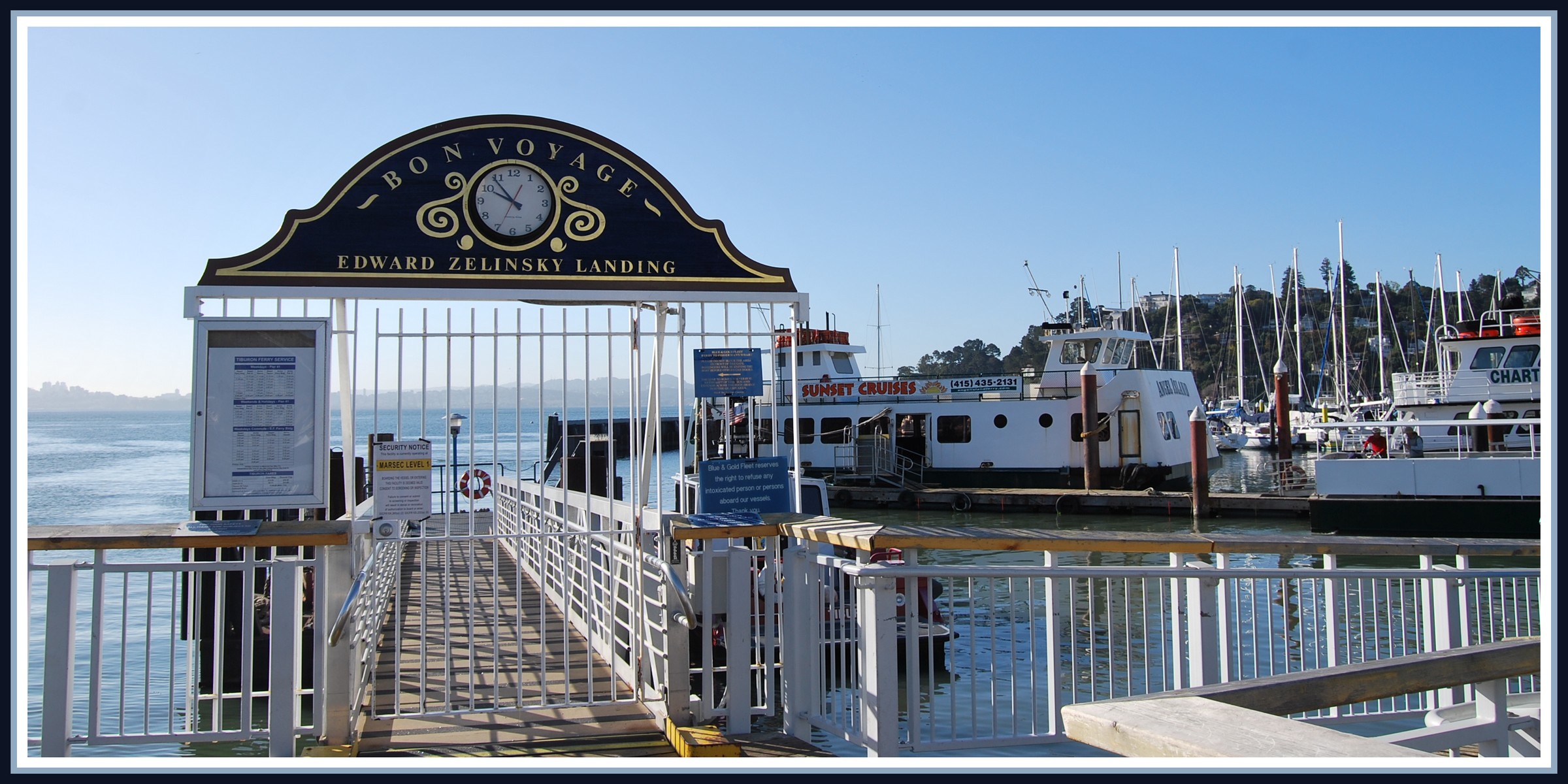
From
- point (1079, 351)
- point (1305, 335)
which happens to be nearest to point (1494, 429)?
point (1079, 351)

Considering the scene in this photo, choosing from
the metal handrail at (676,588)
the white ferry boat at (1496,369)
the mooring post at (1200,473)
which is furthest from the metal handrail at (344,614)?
the white ferry boat at (1496,369)

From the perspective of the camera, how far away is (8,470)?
3754mm

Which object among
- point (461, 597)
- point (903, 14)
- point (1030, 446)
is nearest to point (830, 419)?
point (1030, 446)

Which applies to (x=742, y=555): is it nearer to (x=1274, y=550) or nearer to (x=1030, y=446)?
(x=1274, y=550)

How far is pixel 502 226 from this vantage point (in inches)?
220

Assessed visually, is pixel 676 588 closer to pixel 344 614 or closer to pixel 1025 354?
pixel 344 614

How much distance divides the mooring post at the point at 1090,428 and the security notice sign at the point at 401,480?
947 inches

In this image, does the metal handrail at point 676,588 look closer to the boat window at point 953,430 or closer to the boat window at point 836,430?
the boat window at point 953,430

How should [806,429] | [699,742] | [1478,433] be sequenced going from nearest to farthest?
1. [699,742]
2. [1478,433]
3. [806,429]

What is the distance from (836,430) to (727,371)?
2605cm

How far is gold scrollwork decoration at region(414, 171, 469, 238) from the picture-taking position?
217 inches

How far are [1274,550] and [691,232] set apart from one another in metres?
3.38

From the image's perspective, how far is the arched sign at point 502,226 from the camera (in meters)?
5.39

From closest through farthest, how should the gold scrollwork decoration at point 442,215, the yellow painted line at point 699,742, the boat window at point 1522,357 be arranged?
1. the yellow painted line at point 699,742
2. the gold scrollwork decoration at point 442,215
3. the boat window at point 1522,357
